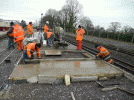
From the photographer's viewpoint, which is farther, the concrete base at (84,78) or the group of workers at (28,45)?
the group of workers at (28,45)

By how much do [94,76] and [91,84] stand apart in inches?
A: 13.0

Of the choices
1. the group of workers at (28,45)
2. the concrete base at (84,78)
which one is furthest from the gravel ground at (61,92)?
the group of workers at (28,45)

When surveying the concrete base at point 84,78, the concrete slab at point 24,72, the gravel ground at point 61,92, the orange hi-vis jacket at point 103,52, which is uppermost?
the orange hi-vis jacket at point 103,52

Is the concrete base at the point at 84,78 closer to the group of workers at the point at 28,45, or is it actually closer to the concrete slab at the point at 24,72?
the concrete slab at the point at 24,72

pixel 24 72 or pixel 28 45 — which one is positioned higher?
pixel 28 45

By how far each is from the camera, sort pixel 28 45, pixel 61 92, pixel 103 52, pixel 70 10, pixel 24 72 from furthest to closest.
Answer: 1. pixel 70 10
2. pixel 103 52
3. pixel 28 45
4. pixel 24 72
5. pixel 61 92

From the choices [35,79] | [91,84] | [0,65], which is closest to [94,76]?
[91,84]

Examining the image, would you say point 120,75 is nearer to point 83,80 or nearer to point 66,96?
point 83,80

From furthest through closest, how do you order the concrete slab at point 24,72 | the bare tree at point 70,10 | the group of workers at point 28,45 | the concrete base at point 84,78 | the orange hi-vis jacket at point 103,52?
1. the bare tree at point 70,10
2. the orange hi-vis jacket at point 103,52
3. the group of workers at point 28,45
4. the concrete base at point 84,78
5. the concrete slab at point 24,72

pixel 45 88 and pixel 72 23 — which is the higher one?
pixel 72 23

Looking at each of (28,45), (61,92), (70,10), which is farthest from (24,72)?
(70,10)

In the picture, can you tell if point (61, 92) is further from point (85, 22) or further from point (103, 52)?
point (85, 22)

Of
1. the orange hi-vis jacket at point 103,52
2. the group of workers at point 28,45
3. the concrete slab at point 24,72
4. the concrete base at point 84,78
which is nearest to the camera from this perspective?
the concrete slab at point 24,72

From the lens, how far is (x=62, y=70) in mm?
4477
